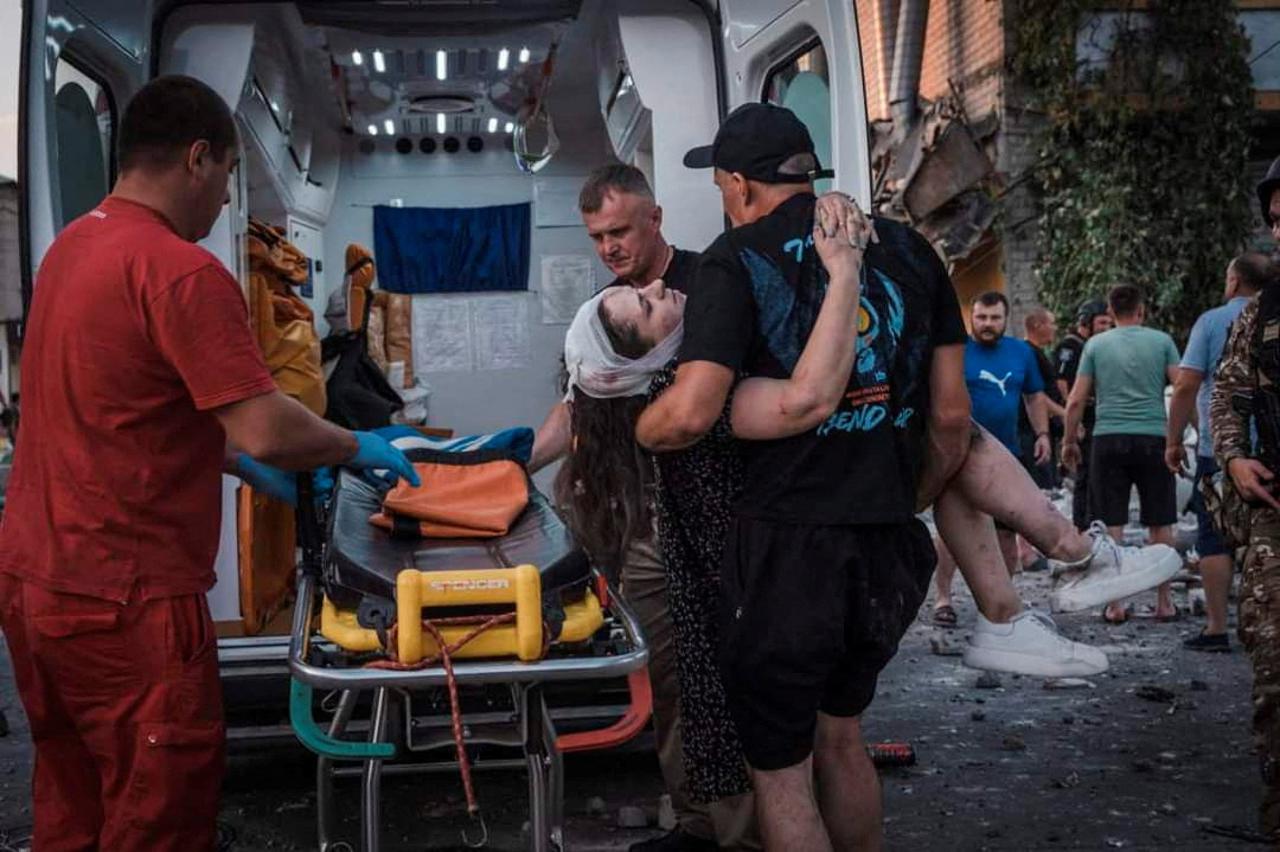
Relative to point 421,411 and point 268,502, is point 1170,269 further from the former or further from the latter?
point 268,502

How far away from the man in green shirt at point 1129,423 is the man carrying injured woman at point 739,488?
4.10 m

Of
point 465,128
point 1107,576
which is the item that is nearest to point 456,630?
point 1107,576

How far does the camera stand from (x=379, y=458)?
3633 millimetres

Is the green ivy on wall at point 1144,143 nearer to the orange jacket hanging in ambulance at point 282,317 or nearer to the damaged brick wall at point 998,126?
the damaged brick wall at point 998,126

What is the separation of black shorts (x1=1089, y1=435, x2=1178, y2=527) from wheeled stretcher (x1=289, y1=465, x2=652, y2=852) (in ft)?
18.6

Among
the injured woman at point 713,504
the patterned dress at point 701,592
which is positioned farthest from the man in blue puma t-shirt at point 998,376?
the patterned dress at point 701,592

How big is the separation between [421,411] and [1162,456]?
4.47 metres

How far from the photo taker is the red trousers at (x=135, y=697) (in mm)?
3043

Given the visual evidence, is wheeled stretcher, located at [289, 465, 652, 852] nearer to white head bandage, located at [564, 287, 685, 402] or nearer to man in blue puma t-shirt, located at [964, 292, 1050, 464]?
white head bandage, located at [564, 287, 685, 402]

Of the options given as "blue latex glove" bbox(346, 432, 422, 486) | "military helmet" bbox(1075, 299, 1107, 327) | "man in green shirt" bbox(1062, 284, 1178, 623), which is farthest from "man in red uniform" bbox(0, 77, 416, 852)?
"military helmet" bbox(1075, 299, 1107, 327)

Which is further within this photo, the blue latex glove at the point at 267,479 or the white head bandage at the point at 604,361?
the blue latex glove at the point at 267,479

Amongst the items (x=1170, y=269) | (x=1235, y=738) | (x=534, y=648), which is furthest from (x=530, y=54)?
(x=1170, y=269)

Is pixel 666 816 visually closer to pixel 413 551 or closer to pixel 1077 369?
pixel 413 551

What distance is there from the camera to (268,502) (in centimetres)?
573
